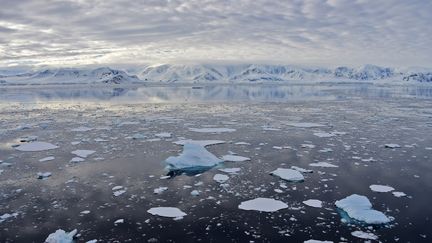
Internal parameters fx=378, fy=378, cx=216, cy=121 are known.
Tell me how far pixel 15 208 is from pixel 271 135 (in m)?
11.1

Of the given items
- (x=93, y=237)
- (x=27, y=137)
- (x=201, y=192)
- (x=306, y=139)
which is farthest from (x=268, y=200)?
(x=27, y=137)

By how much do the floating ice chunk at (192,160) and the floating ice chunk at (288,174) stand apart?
2.00 m

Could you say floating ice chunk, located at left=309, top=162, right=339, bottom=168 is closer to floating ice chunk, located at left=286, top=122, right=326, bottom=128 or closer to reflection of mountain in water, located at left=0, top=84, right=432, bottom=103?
floating ice chunk, located at left=286, top=122, right=326, bottom=128

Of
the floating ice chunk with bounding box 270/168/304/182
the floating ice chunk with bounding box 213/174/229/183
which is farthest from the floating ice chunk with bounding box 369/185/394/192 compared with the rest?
the floating ice chunk with bounding box 213/174/229/183

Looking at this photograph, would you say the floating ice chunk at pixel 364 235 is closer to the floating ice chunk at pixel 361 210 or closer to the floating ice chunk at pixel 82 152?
the floating ice chunk at pixel 361 210

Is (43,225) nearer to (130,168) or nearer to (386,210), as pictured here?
(130,168)

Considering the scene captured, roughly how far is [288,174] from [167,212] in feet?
13.2

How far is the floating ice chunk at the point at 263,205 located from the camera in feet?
27.3

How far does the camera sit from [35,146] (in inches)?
570

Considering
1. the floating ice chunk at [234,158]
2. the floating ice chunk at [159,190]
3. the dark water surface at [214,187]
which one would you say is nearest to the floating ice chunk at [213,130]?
the dark water surface at [214,187]

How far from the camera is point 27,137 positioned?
647 inches

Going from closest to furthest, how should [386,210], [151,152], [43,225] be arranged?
[43,225], [386,210], [151,152]

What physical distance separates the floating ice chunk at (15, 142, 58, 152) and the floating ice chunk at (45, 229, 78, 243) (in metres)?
8.07

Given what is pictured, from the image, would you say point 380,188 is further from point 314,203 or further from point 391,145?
point 391,145
